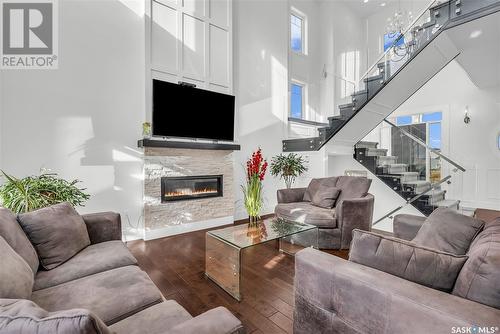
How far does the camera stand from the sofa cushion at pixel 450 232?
1.33 metres

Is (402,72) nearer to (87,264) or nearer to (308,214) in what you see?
(308,214)

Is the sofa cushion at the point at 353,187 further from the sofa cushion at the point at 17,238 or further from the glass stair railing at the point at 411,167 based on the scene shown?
the sofa cushion at the point at 17,238

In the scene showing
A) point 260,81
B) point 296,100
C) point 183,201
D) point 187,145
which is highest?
point 260,81

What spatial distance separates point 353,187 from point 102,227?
10.8ft

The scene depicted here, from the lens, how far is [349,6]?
24.0ft

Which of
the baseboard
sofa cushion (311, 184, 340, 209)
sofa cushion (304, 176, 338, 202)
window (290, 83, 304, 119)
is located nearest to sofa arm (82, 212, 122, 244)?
the baseboard

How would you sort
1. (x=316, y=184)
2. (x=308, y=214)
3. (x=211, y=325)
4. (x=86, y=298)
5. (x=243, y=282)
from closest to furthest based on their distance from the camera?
(x=211, y=325) < (x=86, y=298) < (x=243, y=282) < (x=308, y=214) < (x=316, y=184)

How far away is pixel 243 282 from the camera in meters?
2.44

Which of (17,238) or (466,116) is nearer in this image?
(17,238)

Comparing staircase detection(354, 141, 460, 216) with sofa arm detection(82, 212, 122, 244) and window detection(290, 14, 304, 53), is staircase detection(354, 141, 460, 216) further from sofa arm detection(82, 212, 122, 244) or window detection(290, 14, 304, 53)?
sofa arm detection(82, 212, 122, 244)

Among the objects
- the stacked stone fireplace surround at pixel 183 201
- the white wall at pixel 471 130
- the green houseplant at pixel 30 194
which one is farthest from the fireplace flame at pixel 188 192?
the white wall at pixel 471 130

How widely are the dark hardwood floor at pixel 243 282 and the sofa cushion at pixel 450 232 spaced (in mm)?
1138

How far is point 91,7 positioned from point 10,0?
34.8 inches

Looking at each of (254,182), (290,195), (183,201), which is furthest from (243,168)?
(254,182)
